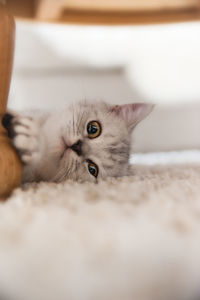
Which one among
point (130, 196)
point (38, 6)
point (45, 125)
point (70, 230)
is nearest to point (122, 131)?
point (45, 125)

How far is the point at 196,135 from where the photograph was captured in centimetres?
241

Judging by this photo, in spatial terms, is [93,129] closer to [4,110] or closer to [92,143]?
[92,143]

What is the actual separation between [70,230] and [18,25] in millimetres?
1953

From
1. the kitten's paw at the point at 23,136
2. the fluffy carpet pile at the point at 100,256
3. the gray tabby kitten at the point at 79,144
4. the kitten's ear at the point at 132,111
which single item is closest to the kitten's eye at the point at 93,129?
the gray tabby kitten at the point at 79,144

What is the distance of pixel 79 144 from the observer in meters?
0.93

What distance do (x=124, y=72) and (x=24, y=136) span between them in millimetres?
1771

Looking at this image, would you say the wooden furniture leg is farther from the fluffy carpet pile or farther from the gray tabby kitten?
the fluffy carpet pile

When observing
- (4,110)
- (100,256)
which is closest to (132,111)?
(4,110)

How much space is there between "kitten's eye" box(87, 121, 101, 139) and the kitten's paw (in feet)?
Answer: 0.85

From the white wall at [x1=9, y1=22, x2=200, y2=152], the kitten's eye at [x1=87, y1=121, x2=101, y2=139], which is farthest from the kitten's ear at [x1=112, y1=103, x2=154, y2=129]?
the white wall at [x1=9, y1=22, x2=200, y2=152]

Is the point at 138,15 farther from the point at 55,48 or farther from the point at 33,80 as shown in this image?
the point at 33,80

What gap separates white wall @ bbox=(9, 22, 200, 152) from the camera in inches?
86.8

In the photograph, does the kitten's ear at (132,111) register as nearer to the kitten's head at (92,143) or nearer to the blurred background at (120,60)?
the kitten's head at (92,143)

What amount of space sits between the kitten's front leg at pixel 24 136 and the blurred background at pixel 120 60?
1.51 m
